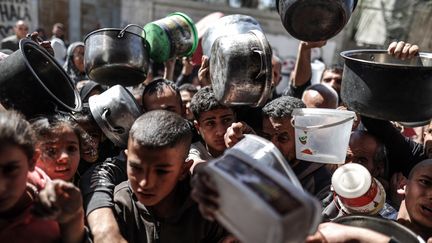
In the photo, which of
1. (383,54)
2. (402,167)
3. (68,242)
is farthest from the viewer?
(402,167)

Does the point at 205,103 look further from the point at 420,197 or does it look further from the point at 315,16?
the point at 420,197

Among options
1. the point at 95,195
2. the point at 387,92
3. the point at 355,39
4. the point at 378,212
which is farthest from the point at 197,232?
the point at 355,39

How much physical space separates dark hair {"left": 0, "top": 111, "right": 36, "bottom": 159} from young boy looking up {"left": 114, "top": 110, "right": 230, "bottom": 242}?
1.35 ft

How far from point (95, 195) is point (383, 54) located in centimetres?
185

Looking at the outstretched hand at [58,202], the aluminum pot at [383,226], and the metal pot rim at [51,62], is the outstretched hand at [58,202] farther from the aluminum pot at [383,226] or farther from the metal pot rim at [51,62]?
the aluminum pot at [383,226]

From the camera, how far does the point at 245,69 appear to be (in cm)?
218

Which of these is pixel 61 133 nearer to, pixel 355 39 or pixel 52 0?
pixel 52 0

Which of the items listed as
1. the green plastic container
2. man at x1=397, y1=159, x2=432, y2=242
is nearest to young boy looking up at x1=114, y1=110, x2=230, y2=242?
man at x1=397, y1=159, x2=432, y2=242

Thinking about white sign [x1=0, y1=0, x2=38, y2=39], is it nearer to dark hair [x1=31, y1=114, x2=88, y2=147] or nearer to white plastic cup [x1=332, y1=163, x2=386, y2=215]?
dark hair [x1=31, y1=114, x2=88, y2=147]

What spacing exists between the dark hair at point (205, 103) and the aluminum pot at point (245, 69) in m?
0.21

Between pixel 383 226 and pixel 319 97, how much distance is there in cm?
185

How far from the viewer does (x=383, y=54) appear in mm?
2484

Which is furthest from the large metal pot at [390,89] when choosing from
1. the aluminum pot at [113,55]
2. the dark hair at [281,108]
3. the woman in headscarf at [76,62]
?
the woman in headscarf at [76,62]

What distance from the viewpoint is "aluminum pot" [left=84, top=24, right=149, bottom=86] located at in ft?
9.00
